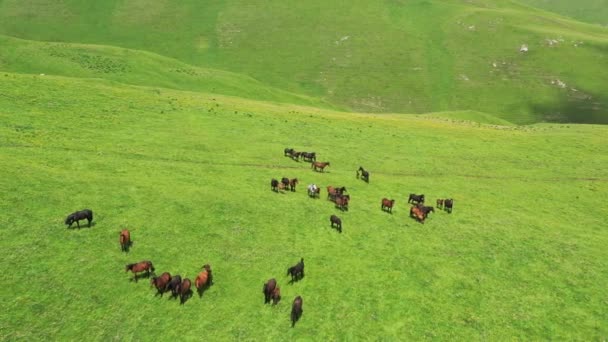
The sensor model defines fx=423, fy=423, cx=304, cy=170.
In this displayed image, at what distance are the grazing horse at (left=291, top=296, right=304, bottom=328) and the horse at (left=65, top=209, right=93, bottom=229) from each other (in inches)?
508

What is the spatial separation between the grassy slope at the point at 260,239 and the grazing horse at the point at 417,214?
102 cm

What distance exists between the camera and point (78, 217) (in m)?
23.8

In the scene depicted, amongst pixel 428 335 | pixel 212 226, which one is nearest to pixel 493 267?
pixel 428 335

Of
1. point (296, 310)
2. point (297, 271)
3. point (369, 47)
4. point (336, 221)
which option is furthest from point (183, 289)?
point (369, 47)

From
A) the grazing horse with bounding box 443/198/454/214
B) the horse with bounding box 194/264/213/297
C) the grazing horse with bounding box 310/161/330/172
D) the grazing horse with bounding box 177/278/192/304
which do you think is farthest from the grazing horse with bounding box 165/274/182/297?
the grazing horse with bounding box 443/198/454/214

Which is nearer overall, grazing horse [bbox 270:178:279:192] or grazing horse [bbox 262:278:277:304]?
grazing horse [bbox 262:278:277:304]

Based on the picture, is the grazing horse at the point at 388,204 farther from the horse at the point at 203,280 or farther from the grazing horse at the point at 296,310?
the horse at the point at 203,280

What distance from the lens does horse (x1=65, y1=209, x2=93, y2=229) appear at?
2366cm

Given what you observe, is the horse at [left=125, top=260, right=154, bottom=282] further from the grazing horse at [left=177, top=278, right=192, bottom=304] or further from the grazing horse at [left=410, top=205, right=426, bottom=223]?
the grazing horse at [left=410, top=205, right=426, bottom=223]

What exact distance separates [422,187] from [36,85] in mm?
45078

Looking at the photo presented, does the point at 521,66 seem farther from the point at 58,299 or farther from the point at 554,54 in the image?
the point at 58,299

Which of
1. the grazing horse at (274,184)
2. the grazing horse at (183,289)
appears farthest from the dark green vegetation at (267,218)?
the grazing horse at (274,184)

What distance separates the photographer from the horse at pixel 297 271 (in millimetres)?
22812

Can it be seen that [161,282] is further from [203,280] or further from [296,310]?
[296,310]
